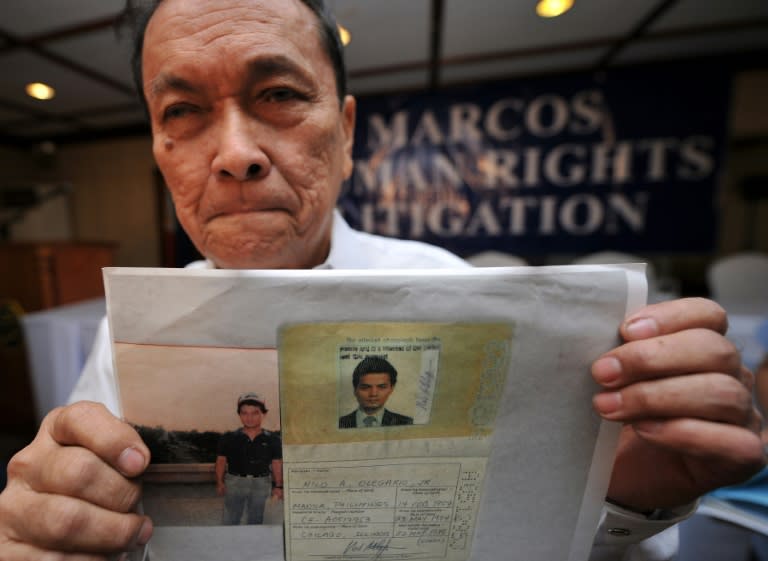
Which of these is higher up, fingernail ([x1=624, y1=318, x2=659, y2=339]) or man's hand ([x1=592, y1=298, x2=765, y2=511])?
fingernail ([x1=624, y1=318, x2=659, y2=339])

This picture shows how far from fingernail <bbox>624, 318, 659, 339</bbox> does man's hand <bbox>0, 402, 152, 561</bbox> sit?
1.50 feet

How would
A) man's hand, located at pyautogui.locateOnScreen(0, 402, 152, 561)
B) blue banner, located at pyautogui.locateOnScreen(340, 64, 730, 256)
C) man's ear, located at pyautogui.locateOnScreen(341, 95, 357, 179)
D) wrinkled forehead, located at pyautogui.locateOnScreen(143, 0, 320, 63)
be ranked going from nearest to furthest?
man's hand, located at pyautogui.locateOnScreen(0, 402, 152, 561) < wrinkled forehead, located at pyautogui.locateOnScreen(143, 0, 320, 63) < man's ear, located at pyautogui.locateOnScreen(341, 95, 357, 179) < blue banner, located at pyautogui.locateOnScreen(340, 64, 730, 256)

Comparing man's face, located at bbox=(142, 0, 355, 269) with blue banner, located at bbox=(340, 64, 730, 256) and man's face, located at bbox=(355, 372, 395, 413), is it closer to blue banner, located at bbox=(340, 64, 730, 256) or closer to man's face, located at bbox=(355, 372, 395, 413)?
man's face, located at bbox=(355, 372, 395, 413)

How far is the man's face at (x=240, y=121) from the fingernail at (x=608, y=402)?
38cm

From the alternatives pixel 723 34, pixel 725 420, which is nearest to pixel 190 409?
pixel 725 420

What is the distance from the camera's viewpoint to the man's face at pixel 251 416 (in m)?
0.31

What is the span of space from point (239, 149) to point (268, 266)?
0.14 metres

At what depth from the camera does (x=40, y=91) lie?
227 centimetres

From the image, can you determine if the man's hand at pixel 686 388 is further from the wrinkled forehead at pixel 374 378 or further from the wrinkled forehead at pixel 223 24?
the wrinkled forehead at pixel 223 24

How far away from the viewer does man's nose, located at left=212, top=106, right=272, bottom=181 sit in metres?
A: 0.38

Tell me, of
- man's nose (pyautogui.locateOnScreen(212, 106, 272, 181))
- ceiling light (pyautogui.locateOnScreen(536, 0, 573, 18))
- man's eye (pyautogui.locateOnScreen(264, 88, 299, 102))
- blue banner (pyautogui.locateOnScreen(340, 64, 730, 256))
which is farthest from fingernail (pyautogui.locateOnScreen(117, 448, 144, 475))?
blue banner (pyautogui.locateOnScreen(340, 64, 730, 256))

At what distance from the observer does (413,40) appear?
1780mm
